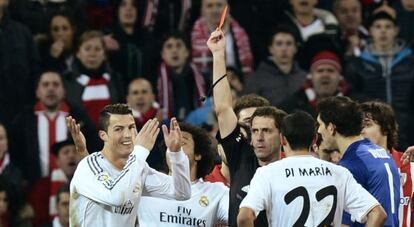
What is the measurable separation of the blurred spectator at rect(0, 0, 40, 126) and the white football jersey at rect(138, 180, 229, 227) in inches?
200

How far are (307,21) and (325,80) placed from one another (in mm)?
1636

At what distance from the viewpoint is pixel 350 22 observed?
58.8 ft

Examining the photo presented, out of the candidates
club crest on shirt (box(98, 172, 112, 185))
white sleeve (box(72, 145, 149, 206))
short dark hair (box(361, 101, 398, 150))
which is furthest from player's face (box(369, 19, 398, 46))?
club crest on shirt (box(98, 172, 112, 185))

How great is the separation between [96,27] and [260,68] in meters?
2.26

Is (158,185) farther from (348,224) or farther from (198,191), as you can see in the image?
(348,224)

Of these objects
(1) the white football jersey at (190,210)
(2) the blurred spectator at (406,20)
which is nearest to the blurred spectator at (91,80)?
(2) the blurred spectator at (406,20)

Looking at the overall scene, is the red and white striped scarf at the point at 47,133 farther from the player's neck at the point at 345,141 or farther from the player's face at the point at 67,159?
the player's neck at the point at 345,141

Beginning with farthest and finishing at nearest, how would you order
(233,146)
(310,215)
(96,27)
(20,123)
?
(96,27), (20,123), (233,146), (310,215)

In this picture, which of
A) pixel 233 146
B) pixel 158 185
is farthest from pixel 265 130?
pixel 158 185

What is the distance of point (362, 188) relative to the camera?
10125 millimetres

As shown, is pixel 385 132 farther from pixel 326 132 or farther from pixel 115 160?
pixel 115 160

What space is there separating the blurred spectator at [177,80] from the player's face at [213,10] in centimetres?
44

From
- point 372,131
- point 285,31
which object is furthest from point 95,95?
point 372,131

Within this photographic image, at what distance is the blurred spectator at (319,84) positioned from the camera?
1573 centimetres
